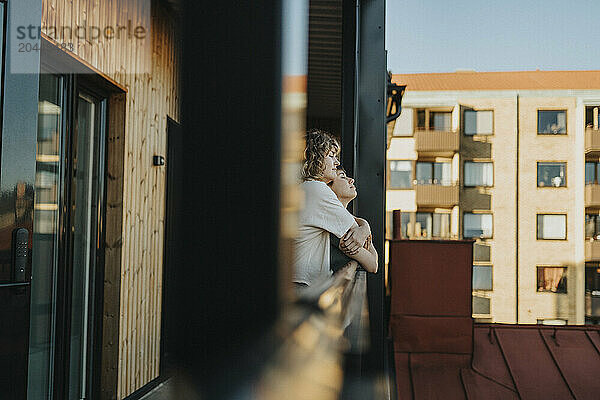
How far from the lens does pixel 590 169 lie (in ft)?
78.9

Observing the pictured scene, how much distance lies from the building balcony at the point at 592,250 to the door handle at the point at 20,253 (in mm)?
24393

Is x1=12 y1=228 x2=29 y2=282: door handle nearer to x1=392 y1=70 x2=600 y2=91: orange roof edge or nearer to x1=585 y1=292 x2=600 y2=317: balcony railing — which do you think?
x1=392 y1=70 x2=600 y2=91: orange roof edge

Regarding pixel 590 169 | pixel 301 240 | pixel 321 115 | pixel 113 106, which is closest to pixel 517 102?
pixel 590 169

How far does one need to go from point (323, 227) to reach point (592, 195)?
24.0 metres

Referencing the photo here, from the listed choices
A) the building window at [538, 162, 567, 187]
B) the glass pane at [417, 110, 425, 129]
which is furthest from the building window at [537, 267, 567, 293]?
the glass pane at [417, 110, 425, 129]

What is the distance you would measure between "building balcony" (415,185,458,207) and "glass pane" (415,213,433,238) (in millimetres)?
545

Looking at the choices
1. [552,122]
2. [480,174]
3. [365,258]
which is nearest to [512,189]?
[480,174]

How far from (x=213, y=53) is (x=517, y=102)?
26.0 meters

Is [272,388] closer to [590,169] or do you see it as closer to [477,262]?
[477,262]

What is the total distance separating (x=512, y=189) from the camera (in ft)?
80.2

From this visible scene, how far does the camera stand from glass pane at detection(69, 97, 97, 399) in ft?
10.9

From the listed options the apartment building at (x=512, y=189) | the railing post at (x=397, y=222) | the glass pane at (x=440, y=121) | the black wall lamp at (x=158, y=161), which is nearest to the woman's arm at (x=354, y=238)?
the black wall lamp at (x=158, y=161)

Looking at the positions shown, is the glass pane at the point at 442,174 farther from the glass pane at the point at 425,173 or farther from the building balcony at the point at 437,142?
the building balcony at the point at 437,142

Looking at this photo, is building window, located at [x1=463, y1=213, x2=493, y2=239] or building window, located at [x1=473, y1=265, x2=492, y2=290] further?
building window, located at [x1=463, y1=213, x2=493, y2=239]
